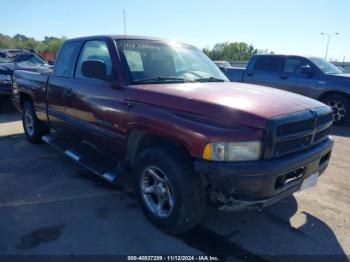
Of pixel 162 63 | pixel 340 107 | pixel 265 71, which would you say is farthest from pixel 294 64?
pixel 162 63

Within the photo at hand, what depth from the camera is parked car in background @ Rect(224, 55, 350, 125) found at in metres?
8.46

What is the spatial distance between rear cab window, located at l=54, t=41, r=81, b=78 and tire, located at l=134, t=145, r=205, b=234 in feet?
7.03

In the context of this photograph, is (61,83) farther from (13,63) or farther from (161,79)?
(13,63)

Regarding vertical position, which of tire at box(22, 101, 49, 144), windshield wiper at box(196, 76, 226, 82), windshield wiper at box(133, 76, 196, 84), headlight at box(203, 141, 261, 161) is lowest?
tire at box(22, 101, 49, 144)

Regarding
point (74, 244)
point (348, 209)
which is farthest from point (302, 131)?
point (74, 244)

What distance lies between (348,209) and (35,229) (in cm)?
344

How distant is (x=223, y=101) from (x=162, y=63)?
1.25m

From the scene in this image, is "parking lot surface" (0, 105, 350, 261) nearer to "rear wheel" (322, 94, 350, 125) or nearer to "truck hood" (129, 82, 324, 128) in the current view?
"truck hood" (129, 82, 324, 128)

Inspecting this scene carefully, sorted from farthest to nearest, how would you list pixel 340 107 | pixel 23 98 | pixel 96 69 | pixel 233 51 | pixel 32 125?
pixel 233 51 → pixel 340 107 → pixel 23 98 → pixel 32 125 → pixel 96 69

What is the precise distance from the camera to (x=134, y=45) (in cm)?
391

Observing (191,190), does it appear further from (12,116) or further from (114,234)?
(12,116)

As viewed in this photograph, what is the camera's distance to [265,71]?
384 inches

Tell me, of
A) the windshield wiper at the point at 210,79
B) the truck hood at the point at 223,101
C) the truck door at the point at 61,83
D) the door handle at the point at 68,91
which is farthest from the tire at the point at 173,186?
the truck door at the point at 61,83

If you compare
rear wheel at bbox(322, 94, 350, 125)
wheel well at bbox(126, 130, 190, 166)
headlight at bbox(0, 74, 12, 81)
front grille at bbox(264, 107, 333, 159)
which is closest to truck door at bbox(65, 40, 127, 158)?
wheel well at bbox(126, 130, 190, 166)
